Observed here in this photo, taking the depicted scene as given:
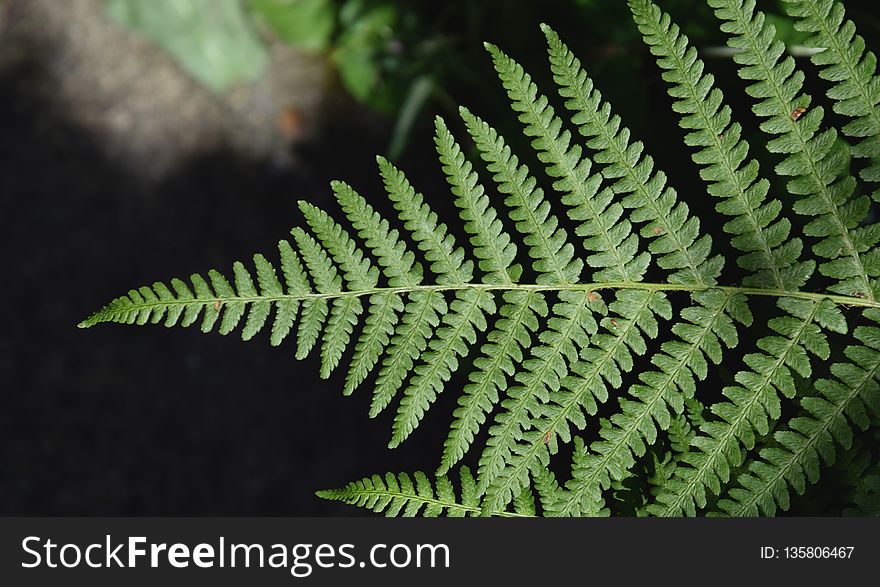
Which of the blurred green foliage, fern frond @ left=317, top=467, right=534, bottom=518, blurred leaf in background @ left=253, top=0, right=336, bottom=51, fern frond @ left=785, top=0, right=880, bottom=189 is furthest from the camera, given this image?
blurred leaf in background @ left=253, top=0, right=336, bottom=51

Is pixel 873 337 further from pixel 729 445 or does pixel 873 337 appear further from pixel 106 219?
pixel 106 219

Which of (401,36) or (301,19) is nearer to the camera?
(401,36)

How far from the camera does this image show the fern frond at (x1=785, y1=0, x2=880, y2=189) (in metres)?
1.52

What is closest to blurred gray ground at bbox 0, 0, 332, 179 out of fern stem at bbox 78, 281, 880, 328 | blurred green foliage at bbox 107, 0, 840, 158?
blurred green foliage at bbox 107, 0, 840, 158

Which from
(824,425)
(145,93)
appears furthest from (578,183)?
(145,93)

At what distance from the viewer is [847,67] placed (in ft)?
5.09

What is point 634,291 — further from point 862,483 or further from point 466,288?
point 862,483

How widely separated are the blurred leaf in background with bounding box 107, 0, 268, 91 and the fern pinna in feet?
9.07

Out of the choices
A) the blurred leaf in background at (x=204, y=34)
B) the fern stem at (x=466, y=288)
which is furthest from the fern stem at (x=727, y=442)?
the blurred leaf in background at (x=204, y=34)

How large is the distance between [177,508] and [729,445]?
3057 millimetres

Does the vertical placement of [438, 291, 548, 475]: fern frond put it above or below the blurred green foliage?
below

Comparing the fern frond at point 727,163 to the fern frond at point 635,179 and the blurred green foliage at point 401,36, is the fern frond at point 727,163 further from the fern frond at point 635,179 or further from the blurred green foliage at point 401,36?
the blurred green foliage at point 401,36

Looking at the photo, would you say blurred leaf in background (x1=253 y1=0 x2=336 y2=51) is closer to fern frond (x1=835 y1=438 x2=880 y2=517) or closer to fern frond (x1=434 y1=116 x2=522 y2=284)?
fern frond (x1=434 y1=116 x2=522 y2=284)

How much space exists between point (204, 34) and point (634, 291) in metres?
3.18
